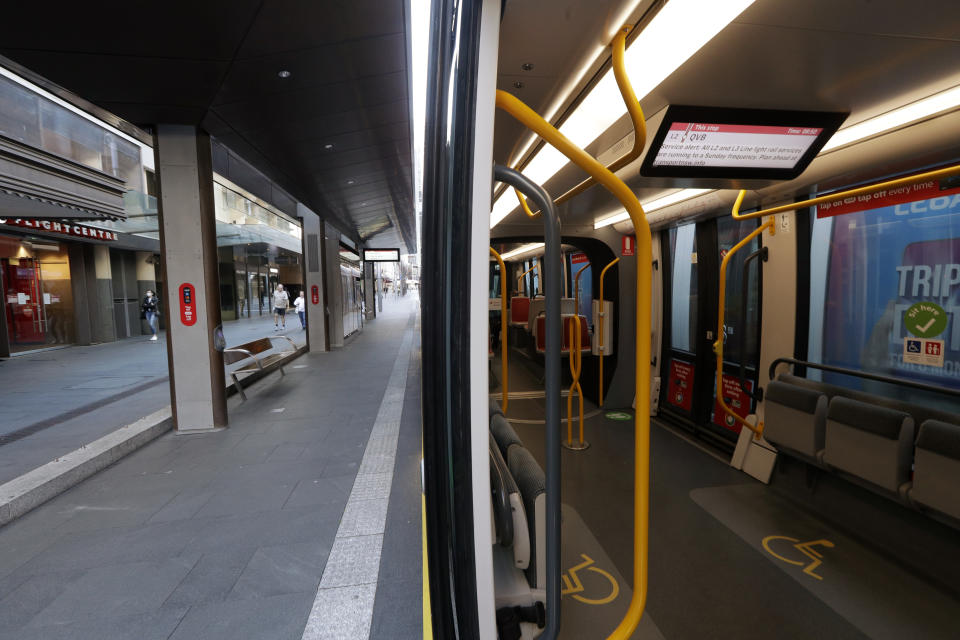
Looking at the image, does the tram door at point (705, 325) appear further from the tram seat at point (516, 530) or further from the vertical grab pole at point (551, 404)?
the vertical grab pole at point (551, 404)

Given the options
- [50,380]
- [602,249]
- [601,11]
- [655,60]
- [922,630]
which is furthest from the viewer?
[50,380]

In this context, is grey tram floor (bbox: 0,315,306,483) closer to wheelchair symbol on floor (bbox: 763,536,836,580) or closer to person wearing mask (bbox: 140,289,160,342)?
person wearing mask (bbox: 140,289,160,342)

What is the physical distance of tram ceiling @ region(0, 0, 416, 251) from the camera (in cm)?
272

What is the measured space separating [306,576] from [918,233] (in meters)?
4.48

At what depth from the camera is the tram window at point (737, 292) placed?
14.1 feet

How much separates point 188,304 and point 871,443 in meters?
6.03

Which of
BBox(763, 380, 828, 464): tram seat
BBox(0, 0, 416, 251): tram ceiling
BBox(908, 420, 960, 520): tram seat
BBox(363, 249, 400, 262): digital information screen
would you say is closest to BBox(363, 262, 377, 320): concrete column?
BBox(363, 249, 400, 262): digital information screen

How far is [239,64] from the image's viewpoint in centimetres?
333

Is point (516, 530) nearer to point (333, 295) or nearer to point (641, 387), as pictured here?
point (641, 387)

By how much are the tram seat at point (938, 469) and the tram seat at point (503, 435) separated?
2284mm

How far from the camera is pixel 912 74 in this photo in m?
1.84

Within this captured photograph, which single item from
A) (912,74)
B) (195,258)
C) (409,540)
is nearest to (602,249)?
(912,74)

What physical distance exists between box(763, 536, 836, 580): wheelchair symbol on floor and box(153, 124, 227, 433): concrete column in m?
5.30

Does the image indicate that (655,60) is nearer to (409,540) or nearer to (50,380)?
(409,540)
